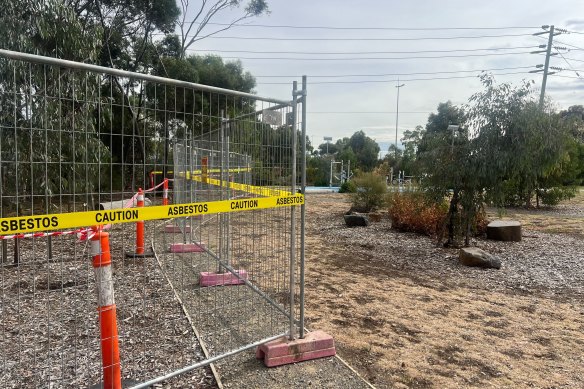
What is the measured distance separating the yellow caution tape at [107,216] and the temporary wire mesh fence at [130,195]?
15mm

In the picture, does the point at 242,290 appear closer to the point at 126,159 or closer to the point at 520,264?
the point at 126,159

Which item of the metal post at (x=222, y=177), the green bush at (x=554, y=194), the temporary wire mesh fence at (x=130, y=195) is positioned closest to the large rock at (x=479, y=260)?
the temporary wire mesh fence at (x=130, y=195)

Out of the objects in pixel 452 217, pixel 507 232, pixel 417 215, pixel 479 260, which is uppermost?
pixel 452 217

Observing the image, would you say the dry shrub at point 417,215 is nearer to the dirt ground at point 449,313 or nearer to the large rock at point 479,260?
the dirt ground at point 449,313

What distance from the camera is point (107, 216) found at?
2293 millimetres

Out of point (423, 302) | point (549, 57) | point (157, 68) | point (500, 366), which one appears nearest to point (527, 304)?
point (423, 302)

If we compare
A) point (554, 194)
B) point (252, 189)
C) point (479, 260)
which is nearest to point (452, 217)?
point (479, 260)

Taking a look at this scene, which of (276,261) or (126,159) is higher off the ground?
(126,159)

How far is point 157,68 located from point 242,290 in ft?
58.2

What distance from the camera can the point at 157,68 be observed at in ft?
66.0

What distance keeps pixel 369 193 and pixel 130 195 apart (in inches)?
461

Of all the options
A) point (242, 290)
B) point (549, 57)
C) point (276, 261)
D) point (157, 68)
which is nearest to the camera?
point (242, 290)

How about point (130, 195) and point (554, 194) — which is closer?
point (130, 195)

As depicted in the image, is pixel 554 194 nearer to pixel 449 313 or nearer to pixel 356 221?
pixel 356 221
